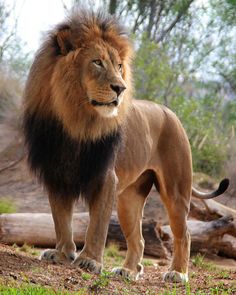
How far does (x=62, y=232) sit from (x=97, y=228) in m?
0.32

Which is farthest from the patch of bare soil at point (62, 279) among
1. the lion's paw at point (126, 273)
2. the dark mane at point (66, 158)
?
the dark mane at point (66, 158)

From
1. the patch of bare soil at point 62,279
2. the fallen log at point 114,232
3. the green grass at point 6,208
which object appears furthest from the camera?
the green grass at point 6,208

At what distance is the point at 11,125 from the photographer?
633 inches

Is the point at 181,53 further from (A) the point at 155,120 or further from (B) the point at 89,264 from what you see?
(B) the point at 89,264

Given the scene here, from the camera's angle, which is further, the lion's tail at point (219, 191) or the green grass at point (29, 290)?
the lion's tail at point (219, 191)

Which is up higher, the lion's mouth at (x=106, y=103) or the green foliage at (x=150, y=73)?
the lion's mouth at (x=106, y=103)

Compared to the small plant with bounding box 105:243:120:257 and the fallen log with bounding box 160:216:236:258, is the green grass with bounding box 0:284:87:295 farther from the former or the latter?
the fallen log with bounding box 160:216:236:258

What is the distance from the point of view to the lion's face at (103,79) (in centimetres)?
456

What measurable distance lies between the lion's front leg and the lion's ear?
3.00 feet

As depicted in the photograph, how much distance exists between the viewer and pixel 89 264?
15.2ft

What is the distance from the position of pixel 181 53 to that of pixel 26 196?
1159 cm

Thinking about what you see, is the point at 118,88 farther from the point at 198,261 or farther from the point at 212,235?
the point at 212,235

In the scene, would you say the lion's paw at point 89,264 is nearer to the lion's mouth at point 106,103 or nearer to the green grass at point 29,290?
the green grass at point 29,290

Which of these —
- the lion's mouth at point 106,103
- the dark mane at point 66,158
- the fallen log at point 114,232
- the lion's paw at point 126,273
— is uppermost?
the lion's mouth at point 106,103
